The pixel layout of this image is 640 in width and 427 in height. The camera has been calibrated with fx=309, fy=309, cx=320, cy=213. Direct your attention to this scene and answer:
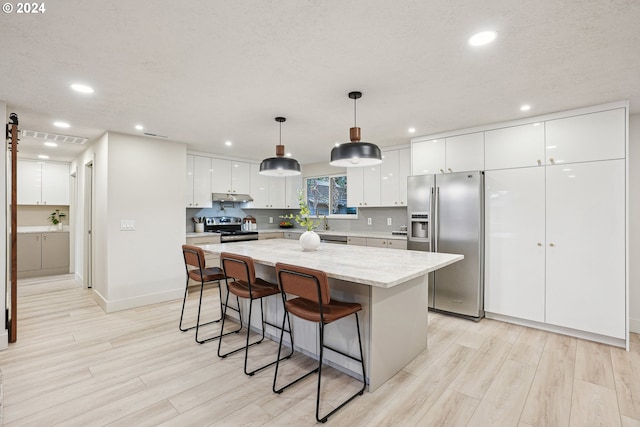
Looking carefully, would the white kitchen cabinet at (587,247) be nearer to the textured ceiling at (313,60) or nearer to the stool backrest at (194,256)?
the textured ceiling at (313,60)

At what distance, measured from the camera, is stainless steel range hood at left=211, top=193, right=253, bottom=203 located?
572 cm

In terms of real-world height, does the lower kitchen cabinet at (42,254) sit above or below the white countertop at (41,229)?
below

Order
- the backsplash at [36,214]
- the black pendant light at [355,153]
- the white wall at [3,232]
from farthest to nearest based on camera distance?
the backsplash at [36,214] < the white wall at [3,232] < the black pendant light at [355,153]

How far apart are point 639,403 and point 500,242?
6.07 feet

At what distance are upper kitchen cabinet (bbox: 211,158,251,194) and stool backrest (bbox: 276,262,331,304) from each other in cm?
399

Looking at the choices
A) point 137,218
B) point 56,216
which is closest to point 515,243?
point 137,218

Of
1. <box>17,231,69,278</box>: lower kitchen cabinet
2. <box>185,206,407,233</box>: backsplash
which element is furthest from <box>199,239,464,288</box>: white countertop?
<box>17,231,69,278</box>: lower kitchen cabinet

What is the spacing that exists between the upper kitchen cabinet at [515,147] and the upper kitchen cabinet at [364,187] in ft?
6.04

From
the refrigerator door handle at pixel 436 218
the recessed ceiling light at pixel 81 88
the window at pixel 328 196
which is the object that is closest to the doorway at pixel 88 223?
the recessed ceiling light at pixel 81 88

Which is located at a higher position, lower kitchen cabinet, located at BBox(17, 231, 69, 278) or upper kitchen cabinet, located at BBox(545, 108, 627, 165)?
upper kitchen cabinet, located at BBox(545, 108, 627, 165)

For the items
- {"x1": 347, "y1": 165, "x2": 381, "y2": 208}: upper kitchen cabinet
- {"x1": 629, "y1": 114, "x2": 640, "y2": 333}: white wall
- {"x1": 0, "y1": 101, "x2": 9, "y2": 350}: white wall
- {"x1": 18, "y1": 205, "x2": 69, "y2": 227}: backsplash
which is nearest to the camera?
{"x1": 0, "y1": 101, "x2": 9, "y2": 350}: white wall

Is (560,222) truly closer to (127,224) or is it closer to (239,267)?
(239,267)

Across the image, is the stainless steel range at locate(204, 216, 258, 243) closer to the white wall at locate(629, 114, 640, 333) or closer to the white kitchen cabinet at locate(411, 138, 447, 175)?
the white kitchen cabinet at locate(411, 138, 447, 175)

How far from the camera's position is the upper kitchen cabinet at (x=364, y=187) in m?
5.30
